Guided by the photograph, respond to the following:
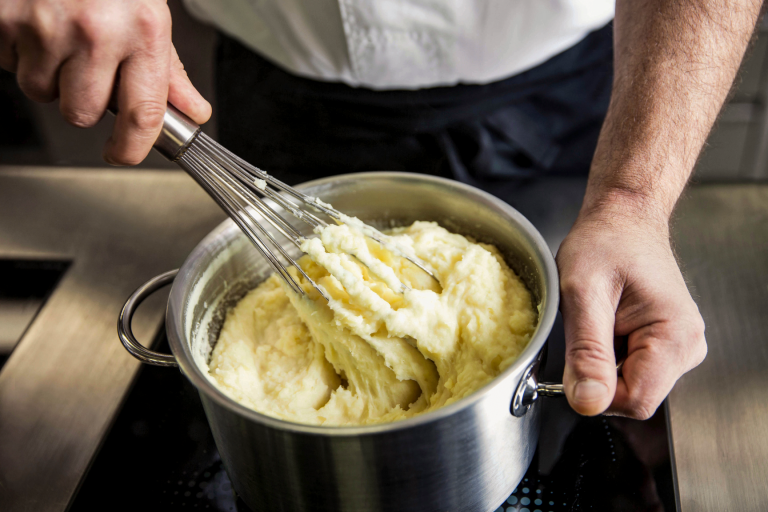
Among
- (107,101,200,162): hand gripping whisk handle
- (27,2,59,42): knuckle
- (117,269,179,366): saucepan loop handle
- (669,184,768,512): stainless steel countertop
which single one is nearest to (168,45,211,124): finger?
(107,101,200,162): hand gripping whisk handle

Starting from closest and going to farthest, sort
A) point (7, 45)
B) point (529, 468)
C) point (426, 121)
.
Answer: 1. point (7, 45)
2. point (529, 468)
3. point (426, 121)

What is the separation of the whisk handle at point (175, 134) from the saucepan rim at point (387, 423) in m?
0.16

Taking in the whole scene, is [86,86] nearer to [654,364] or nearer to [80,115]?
[80,115]

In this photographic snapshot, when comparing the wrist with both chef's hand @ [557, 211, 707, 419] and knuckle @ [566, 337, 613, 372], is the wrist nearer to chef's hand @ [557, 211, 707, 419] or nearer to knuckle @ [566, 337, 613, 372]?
chef's hand @ [557, 211, 707, 419]

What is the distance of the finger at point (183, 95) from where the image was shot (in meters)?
0.67

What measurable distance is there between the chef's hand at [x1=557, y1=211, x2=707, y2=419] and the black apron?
1.53ft

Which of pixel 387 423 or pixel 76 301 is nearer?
pixel 387 423

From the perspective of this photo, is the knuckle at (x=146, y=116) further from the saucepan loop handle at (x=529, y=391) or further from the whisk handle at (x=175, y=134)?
the saucepan loop handle at (x=529, y=391)

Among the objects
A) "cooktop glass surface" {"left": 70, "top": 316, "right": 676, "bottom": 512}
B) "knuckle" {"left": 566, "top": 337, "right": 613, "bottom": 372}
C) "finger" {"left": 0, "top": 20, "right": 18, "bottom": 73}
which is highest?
"finger" {"left": 0, "top": 20, "right": 18, "bottom": 73}

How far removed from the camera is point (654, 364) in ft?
1.98

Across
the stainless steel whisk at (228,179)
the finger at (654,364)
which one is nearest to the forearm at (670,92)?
the finger at (654,364)

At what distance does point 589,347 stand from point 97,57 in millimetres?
601

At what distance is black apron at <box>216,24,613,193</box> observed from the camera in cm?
110

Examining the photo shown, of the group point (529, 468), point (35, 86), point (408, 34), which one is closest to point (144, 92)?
point (35, 86)
